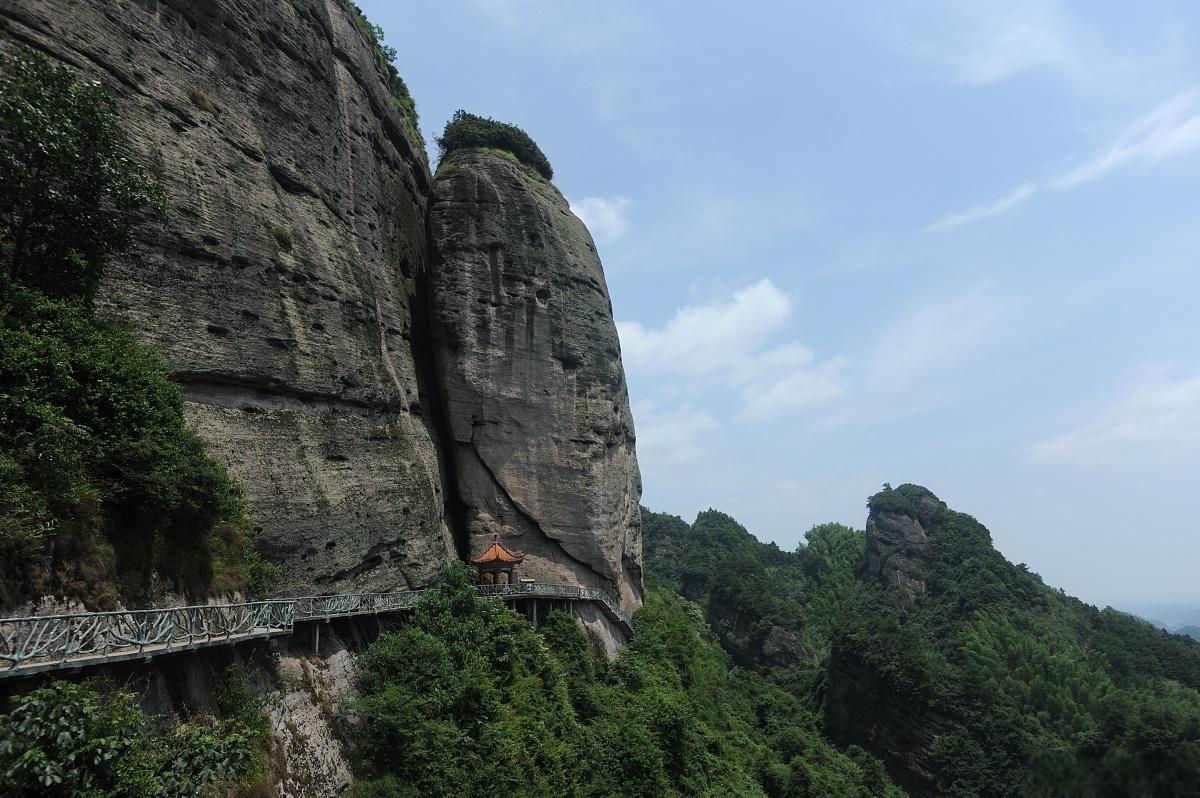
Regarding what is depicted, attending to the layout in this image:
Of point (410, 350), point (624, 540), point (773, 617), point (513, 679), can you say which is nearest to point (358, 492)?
point (513, 679)

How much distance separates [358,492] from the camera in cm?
1923

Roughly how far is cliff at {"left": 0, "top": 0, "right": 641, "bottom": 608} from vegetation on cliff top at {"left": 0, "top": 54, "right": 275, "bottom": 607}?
1.86 m

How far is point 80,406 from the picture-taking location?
36.3 feet

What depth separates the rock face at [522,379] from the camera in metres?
Answer: 28.1

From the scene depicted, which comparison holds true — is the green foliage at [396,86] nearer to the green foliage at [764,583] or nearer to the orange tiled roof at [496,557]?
the orange tiled roof at [496,557]

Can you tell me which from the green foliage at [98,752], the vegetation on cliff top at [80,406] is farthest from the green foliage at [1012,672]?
the vegetation on cliff top at [80,406]

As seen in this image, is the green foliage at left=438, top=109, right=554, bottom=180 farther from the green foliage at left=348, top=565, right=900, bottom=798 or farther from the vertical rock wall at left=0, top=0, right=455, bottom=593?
the green foliage at left=348, top=565, right=900, bottom=798

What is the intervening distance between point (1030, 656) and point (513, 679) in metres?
59.9

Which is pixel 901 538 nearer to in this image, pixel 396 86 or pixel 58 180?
pixel 396 86

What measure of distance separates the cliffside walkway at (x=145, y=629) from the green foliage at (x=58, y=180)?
693 cm

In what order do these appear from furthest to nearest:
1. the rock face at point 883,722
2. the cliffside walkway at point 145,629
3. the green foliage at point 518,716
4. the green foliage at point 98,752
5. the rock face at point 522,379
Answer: the rock face at point 883,722 → the rock face at point 522,379 → the green foliage at point 518,716 → the cliffside walkway at point 145,629 → the green foliage at point 98,752

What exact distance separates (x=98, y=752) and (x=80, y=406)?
6191 mm

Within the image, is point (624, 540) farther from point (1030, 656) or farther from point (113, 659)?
point (1030, 656)

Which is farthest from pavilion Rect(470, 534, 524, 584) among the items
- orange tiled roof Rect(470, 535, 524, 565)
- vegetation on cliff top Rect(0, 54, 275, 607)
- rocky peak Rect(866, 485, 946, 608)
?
rocky peak Rect(866, 485, 946, 608)
